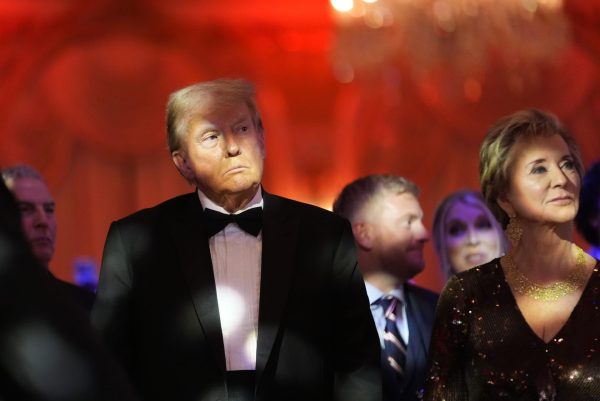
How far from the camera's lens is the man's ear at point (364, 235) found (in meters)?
4.19

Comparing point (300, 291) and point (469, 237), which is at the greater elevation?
point (469, 237)

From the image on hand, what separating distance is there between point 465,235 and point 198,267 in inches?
74.2

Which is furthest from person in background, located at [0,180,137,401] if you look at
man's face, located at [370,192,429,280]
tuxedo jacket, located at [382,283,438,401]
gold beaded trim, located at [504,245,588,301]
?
man's face, located at [370,192,429,280]

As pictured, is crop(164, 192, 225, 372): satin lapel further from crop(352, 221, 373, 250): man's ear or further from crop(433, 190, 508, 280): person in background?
crop(433, 190, 508, 280): person in background

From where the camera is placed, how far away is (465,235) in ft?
14.9

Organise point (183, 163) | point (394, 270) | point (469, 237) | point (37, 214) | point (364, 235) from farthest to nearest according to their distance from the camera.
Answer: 1. point (469, 237)
2. point (37, 214)
3. point (364, 235)
4. point (394, 270)
5. point (183, 163)

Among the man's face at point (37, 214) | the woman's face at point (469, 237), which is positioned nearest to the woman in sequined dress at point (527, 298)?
the woman's face at point (469, 237)

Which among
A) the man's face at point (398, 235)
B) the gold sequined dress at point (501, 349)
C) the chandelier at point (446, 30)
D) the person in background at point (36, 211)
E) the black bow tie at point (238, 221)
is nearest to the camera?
the gold sequined dress at point (501, 349)

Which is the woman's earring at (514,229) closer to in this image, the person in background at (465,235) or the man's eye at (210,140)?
the man's eye at (210,140)

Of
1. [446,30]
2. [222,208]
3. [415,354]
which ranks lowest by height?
[415,354]

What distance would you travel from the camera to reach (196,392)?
112 inches

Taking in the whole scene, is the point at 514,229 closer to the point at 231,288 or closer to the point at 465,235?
the point at 231,288

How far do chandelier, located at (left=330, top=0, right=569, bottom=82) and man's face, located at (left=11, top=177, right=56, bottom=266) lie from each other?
2.71m

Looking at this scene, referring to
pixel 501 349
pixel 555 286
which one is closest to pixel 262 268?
pixel 501 349
